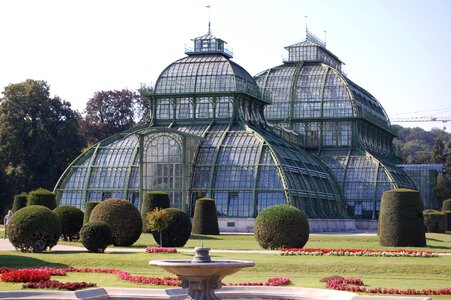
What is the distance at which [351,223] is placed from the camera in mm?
83500

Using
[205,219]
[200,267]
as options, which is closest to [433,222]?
[205,219]

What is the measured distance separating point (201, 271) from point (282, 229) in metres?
23.0

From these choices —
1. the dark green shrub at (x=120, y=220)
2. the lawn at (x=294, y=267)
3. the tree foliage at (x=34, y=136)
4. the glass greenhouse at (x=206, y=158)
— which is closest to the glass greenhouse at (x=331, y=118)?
the glass greenhouse at (x=206, y=158)

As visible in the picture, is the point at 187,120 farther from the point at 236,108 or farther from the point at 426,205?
the point at 426,205

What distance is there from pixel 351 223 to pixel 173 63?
864 inches

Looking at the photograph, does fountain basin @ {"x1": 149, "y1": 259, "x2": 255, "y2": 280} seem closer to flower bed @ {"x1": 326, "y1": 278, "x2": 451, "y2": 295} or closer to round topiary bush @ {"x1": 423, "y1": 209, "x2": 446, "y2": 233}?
flower bed @ {"x1": 326, "y1": 278, "x2": 451, "y2": 295}

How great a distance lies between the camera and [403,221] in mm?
50281

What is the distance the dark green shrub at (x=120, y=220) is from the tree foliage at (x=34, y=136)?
37338mm

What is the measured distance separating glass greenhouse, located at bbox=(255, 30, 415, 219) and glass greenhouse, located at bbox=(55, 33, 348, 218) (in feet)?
16.2

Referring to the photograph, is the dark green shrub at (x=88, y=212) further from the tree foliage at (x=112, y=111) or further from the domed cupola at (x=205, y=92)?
the tree foliage at (x=112, y=111)

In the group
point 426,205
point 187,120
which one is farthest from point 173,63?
point 426,205

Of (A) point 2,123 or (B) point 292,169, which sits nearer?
(B) point 292,169

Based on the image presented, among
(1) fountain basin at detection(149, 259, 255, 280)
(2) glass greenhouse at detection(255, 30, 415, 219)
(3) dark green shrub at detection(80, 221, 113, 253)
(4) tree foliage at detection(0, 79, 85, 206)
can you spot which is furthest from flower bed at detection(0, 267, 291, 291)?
(2) glass greenhouse at detection(255, 30, 415, 219)

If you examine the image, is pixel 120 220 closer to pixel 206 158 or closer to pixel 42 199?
pixel 42 199
